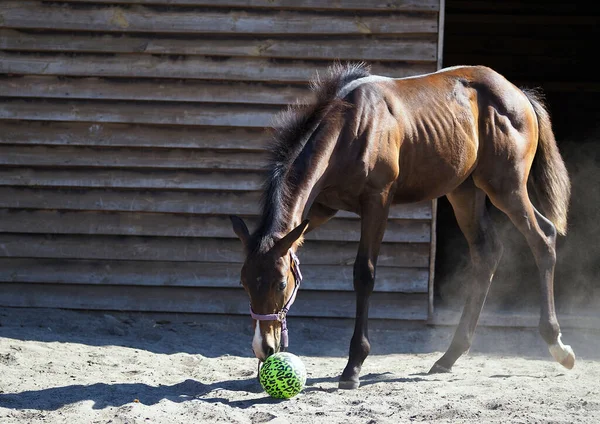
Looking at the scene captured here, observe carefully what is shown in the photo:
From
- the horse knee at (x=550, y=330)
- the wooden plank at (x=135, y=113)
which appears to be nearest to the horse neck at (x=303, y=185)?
the horse knee at (x=550, y=330)

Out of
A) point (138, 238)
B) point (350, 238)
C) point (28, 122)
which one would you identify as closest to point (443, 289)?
point (350, 238)

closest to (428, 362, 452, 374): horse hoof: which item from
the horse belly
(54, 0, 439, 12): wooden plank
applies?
the horse belly

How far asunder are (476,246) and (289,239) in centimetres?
210

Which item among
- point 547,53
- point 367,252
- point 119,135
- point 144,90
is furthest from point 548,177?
point 547,53

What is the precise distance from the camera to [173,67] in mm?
6820

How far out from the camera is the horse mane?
4.32 m

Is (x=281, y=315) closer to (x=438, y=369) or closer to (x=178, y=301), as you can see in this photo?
(x=438, y=369)

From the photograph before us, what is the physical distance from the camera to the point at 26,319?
6.62m

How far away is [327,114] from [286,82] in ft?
6.94

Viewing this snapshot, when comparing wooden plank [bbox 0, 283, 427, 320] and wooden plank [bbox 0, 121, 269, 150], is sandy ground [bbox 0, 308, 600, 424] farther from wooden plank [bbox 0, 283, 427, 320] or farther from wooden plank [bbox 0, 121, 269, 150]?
wooden plank [bbox 0, 121, 269, 150]

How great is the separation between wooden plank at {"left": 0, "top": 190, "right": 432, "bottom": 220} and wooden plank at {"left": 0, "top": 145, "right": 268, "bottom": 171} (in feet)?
0.67

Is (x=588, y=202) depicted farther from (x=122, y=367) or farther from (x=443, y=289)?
(x=122, y=367)

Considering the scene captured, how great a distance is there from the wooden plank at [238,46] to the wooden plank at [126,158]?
0.88 m

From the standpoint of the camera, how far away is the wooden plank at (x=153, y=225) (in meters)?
6.88
